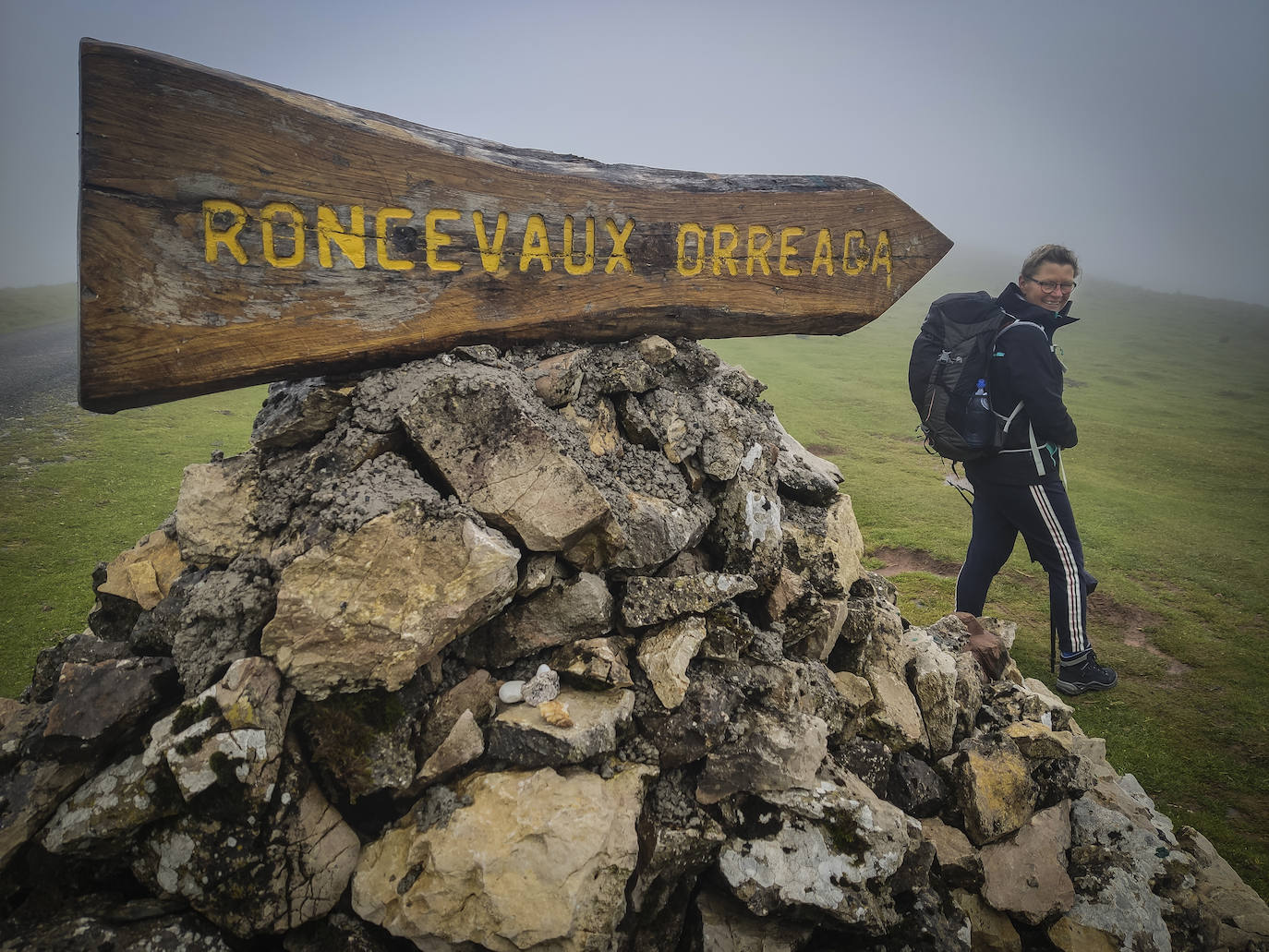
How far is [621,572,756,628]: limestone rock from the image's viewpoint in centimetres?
354

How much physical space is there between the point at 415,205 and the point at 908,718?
4.28m

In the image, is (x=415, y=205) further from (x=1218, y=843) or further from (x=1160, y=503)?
(x=1160, y=503)

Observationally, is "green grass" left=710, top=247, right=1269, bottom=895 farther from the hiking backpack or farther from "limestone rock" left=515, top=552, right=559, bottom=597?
"limestone rock" left=515, top=552, right=559, bottom=597

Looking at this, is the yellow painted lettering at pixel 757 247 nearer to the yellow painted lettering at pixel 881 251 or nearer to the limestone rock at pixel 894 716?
the yellow painted lettering at pixel 881 251

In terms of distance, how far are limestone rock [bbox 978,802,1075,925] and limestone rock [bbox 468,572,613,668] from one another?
8.60 ft

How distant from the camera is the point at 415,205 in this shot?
11.7ft

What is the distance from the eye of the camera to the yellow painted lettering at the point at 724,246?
431 centimetres

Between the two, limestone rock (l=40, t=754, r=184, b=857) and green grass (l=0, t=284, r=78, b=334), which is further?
green grass (l=0, t=284, r=78, b=334)

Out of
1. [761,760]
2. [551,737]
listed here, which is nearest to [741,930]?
[761,760]

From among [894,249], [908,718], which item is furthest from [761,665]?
[894,249]

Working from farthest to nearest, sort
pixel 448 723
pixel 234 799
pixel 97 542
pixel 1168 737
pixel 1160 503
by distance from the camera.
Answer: pixel 1160 503
pixel 97 542
pixel 1168 737
pixel 448 723
pixel 234 799

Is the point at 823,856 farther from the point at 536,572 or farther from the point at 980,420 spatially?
the point at 980,420

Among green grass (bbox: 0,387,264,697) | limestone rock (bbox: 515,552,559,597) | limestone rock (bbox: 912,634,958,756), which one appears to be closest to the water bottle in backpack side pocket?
limestone rock (bbox: 912,634,958,756)

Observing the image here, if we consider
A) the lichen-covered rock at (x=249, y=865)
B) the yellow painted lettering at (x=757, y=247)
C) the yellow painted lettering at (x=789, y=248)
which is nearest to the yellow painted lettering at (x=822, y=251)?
the yellow painted lettering at (x=789, y=248)
